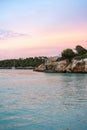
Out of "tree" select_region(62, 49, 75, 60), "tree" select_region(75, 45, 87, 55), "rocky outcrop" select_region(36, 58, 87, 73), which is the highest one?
"tree" select_region(75, 45, 87, 55)

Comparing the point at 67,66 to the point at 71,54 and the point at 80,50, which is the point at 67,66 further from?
the point at 80,50

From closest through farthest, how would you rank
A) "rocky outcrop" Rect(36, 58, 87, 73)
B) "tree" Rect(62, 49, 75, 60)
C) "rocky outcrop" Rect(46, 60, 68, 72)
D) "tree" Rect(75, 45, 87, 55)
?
"rocky outcrop" Rect(36, 58, 87, 73) → "rocky outcrop" Rect(46, 60, 68, 72) → "tree" Rect(62, 49, 75, 60) → "tree" Rect(75, 45, 87, 55)

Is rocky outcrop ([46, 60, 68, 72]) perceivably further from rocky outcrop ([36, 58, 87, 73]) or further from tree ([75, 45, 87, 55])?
tree ([75, 45, 87, 55])

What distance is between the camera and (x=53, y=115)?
2267 centimetres

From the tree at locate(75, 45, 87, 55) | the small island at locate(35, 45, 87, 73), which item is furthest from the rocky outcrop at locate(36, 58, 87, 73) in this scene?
the tree at locate(75, 45, 87, 55)

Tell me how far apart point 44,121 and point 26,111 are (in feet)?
13.3

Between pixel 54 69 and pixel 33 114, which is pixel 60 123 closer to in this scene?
pixel 33 114

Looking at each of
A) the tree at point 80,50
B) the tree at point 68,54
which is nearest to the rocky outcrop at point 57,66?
the tree at point 68,54

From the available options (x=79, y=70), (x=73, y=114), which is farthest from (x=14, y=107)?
(x=79, y=70)

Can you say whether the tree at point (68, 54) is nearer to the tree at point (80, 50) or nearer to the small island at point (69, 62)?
the small island at point (69, 62)

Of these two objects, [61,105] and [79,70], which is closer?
[61,105]

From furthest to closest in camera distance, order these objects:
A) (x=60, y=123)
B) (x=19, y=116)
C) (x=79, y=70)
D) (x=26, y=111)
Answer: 1. (x=79, y=70)
2. (x=26, y=111)
3. (x=19, y=116)
4. (x=60, y=123)

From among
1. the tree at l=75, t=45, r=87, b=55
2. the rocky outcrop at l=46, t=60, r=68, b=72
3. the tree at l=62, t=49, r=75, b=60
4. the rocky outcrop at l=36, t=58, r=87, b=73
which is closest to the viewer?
the rocky outcrop at l=36, t=58, r=87, b=73

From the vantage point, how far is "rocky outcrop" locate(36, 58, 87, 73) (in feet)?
441
